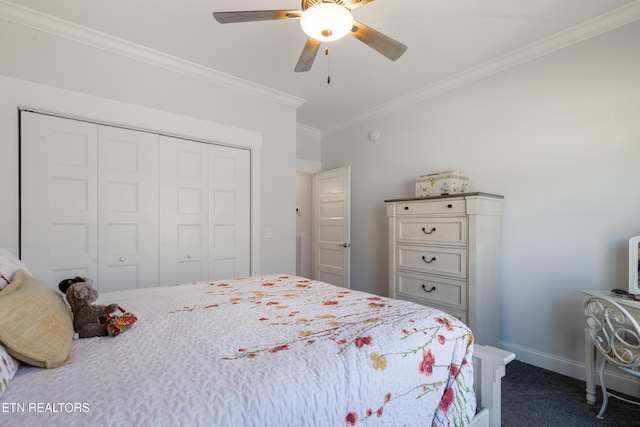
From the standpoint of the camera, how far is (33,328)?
825 millimetres

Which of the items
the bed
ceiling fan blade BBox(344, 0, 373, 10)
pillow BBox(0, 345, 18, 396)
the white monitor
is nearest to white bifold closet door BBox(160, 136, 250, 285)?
the bed

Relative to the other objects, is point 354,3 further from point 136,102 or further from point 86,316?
point 136,102

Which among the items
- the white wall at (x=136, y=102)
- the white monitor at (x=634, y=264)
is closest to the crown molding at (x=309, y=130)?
the white wall at (x=136, y=102)

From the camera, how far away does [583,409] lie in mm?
1938

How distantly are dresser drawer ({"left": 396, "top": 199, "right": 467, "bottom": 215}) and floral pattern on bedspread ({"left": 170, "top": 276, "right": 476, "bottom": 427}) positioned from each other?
153 centimetres

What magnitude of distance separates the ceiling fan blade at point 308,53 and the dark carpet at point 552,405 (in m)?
2.51

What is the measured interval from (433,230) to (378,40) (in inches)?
67.9

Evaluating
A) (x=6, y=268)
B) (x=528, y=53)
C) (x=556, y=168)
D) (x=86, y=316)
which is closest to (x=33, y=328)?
(x=86, y=316)

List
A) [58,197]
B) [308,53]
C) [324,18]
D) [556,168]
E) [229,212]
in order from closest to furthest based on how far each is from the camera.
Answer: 1. [324,18]
2. [308,53]
3. [58,197]
4. [556,168]
5. [229,212]

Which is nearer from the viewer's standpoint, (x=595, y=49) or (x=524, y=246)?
(x=595, y=49)

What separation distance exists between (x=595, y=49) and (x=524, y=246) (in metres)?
1.58

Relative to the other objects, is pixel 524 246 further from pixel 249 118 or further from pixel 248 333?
pixel 249 118

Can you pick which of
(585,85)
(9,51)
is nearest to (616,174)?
(585,85)

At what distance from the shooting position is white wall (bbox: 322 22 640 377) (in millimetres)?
2178
